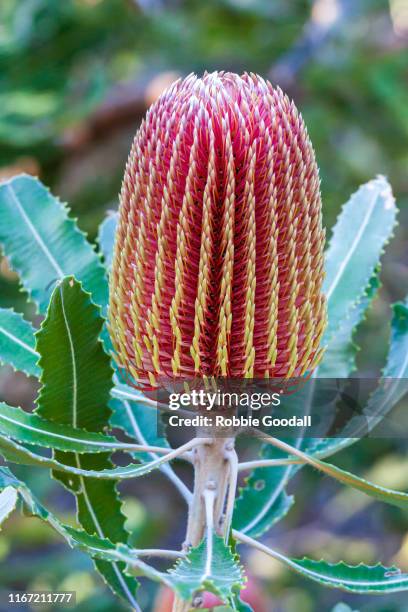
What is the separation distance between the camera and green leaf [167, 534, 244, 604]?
1.04 meters

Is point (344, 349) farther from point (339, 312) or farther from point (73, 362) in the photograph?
point (73, 362)

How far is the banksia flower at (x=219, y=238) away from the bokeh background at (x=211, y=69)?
2.28 meters

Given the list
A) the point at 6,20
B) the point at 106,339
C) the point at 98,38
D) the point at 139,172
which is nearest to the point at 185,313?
the point at 139,172

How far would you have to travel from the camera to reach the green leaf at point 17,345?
1542 millimetres

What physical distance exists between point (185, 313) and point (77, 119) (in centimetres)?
258

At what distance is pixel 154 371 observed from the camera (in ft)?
4.34

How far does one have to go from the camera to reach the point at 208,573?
1111 mm

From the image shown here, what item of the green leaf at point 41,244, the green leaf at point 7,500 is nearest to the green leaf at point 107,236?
the green leaf at point 41,244

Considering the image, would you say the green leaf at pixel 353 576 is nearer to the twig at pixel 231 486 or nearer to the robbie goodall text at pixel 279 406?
the twig at pixel 231 486

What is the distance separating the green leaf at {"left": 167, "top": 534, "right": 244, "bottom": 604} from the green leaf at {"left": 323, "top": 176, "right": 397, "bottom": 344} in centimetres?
54

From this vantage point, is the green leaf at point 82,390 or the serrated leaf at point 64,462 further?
the green leaf at point 82,390

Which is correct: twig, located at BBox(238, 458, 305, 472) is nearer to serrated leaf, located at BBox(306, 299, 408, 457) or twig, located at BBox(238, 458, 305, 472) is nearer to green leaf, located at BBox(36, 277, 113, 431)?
serrated leaf, located at BBox(306, 299, 408, 457)

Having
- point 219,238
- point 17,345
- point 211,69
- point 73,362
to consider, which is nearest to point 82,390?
point 73,362

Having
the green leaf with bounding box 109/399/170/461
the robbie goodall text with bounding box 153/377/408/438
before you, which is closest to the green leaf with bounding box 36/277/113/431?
the robbie goodall text with bounding box 153/377/408/438
